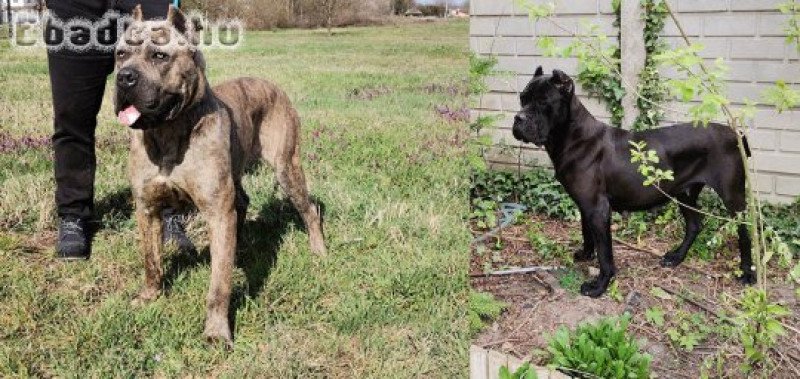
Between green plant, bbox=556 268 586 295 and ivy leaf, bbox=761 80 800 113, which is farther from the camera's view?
green plant, bbox=556 268 586 295

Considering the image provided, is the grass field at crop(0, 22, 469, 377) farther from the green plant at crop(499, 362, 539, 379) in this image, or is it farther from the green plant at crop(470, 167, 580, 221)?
the green plant at crop(499, 362, 539, 379)

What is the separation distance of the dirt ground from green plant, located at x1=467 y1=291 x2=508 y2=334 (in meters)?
0.04

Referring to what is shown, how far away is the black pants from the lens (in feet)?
13.7

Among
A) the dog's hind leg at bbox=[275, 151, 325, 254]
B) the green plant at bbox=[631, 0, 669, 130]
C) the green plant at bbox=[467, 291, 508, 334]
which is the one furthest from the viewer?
the dog's hind leg at bbox=[275, 151, 325, 254]

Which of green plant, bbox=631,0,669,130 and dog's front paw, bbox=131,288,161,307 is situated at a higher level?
green plant, bbox=631,0,669,130

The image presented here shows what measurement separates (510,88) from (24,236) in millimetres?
3015

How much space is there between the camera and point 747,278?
3.29 metres

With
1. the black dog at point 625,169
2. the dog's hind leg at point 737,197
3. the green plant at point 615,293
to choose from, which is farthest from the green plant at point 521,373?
the dog's hind leg at point 737,197

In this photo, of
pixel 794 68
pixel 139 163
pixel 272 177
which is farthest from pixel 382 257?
pixel 794 68

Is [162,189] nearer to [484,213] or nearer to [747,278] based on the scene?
[484,213]

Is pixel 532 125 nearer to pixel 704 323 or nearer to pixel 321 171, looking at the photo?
pixel 704 323

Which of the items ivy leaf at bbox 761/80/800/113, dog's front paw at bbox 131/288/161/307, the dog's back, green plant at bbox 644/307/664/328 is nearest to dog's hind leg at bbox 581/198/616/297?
green plant at bbox 644/307/664/328

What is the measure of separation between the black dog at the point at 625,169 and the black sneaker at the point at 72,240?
2572 millimetres

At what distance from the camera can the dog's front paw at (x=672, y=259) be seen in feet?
11.0
